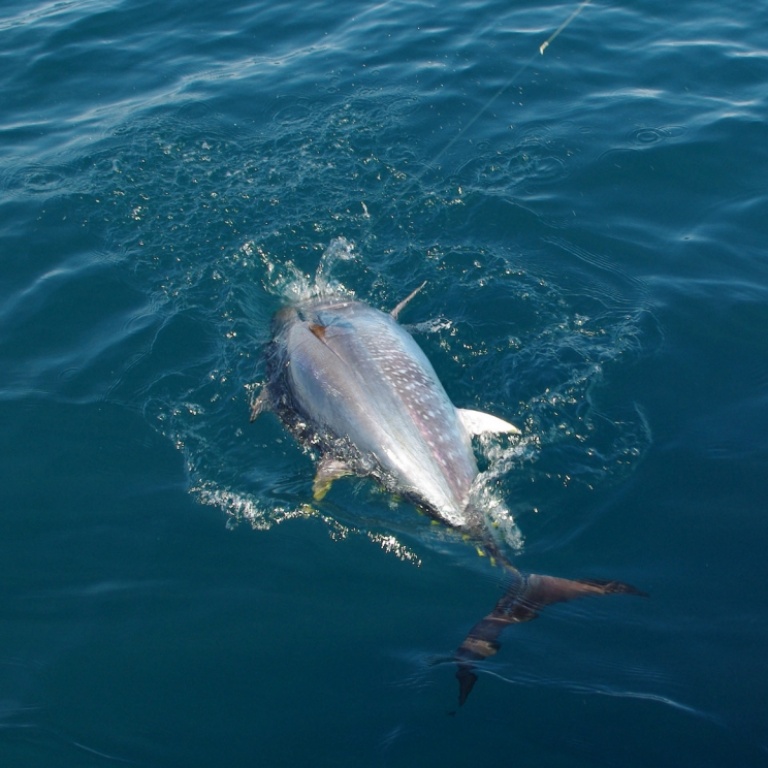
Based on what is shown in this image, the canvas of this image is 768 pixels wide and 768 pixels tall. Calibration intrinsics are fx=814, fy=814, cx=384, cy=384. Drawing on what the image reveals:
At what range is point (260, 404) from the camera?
843 cm

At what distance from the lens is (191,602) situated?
22.7ft

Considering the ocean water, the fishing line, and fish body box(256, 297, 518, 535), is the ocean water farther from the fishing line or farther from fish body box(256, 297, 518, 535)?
fish body box(256, 297, 518, 535)

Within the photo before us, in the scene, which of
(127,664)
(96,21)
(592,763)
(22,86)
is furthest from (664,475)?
(96,21)

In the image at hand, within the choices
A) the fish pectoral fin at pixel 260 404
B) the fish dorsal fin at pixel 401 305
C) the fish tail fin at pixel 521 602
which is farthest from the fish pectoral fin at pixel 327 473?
the fish dorsal fin at pixel 401 305

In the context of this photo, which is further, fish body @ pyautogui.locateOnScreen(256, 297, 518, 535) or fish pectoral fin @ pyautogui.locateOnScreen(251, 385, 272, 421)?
fish pectoral fin @ pyautogui.locateOnScreen(251, 385, 272, 421)

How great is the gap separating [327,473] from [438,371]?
2.00 m

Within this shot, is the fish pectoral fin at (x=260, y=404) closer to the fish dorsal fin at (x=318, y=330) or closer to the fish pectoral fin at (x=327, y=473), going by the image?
the fish dorsal fin at (x=318, y=330)

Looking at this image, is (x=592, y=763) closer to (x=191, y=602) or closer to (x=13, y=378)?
(x=191, y=602)

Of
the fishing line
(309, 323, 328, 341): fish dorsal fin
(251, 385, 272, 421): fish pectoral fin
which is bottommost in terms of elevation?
(251, 385, 272, 421): fish pectoral fin

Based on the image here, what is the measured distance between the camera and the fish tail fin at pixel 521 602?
245 inches

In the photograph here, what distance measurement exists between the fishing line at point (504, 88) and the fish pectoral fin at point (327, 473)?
4.95 m

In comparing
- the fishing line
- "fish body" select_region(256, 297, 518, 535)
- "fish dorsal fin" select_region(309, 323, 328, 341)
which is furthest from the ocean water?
"fish dorsal fin" select_region(309, 323, 328, 341)

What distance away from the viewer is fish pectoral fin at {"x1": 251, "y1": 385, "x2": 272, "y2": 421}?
27.5 feet

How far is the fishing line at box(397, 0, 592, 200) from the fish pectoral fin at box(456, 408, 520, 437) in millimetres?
4500
